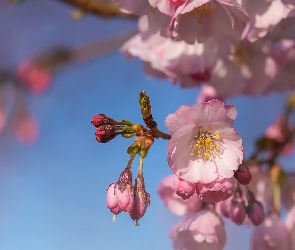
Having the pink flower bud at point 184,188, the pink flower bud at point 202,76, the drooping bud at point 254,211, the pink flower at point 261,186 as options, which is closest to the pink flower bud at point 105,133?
the pink flower bud at point 184,188

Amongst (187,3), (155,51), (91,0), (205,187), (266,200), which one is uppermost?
(91,0)

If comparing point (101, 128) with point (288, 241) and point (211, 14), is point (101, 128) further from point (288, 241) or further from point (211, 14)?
point (288, 241)

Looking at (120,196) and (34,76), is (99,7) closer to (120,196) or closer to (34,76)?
(120,196)

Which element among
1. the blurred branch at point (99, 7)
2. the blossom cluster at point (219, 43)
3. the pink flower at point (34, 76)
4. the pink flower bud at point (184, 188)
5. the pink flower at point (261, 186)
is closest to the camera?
the pink flower bud at point (184, 188)

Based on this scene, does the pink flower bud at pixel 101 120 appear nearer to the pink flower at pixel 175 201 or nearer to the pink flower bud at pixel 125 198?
the pink flower bud at pixel 125 198

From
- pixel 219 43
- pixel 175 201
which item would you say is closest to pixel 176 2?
pixel 219 43

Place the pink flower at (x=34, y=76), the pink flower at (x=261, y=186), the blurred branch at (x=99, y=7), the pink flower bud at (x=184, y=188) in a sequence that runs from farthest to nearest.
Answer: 1. the pink flower at (x=34, y=76)
2. the blurred branch at (x=99, y=7)
3. the pink flower at (x=261, y=186)
4. the pink flower bud at (x=184, y=188)

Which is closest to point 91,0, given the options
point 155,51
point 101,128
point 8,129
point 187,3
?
point 155,51
